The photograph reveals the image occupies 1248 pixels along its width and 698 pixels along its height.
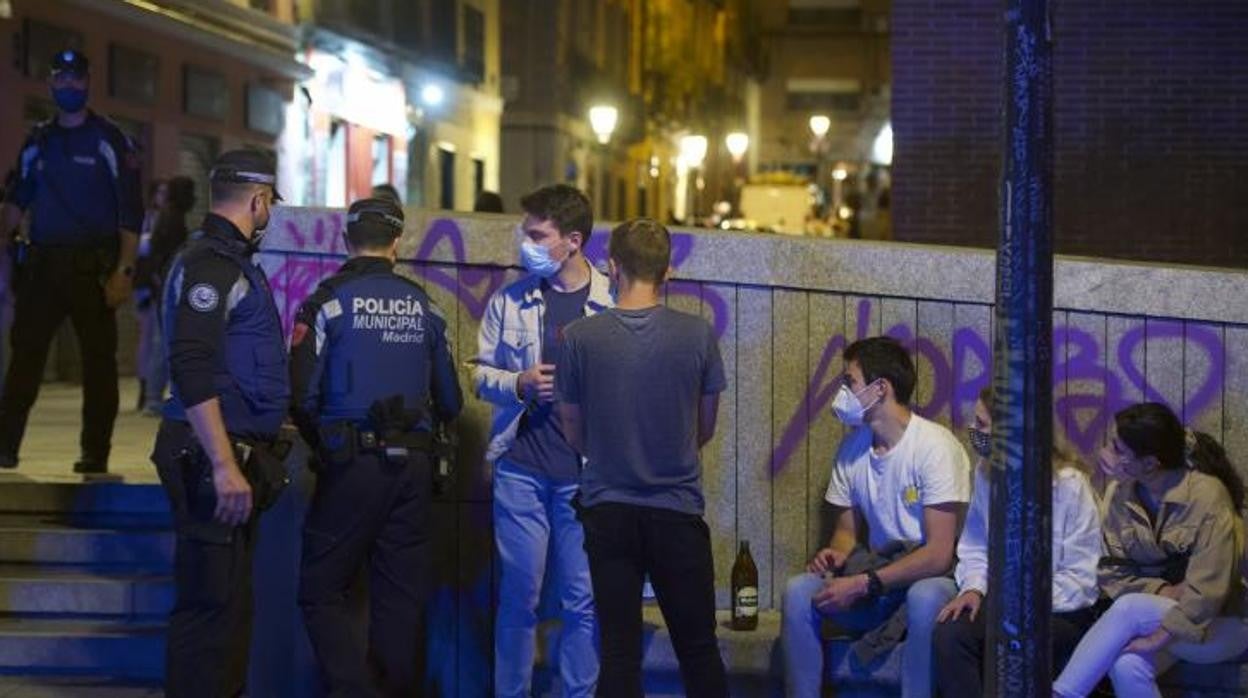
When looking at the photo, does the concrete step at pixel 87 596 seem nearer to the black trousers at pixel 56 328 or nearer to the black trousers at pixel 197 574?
the black trousers at pixel 56 328

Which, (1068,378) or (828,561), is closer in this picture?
(828,561)

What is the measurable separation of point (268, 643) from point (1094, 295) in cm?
335

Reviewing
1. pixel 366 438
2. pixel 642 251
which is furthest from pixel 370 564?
pixel 642 251

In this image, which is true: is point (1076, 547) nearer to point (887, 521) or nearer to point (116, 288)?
point (887, 521)

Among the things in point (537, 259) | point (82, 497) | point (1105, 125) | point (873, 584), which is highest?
point (1105, 125)

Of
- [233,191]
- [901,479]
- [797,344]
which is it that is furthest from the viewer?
[797,344]

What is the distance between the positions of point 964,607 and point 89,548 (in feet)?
12.4

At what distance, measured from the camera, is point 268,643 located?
798 centimetres

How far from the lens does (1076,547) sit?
7.07 m

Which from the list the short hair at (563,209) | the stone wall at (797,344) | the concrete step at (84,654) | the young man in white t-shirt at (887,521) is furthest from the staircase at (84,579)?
the young man in white t-shirt at (887,521)

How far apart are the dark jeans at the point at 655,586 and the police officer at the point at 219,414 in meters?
1.16

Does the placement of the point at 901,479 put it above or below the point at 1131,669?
above

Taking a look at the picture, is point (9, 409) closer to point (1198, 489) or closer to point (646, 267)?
point (646, 267)

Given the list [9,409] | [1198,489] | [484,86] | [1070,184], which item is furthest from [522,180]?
[1198,489]
